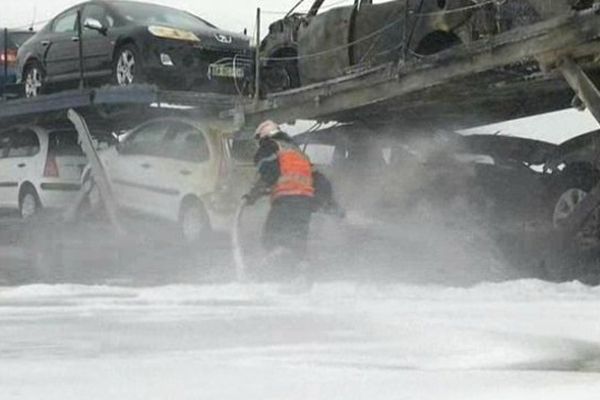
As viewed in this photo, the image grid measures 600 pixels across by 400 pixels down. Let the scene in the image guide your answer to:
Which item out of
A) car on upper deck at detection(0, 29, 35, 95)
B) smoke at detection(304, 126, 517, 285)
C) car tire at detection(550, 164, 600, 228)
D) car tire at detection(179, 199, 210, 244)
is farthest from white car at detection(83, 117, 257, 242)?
car on upper deck at detection(0, 29, 35, 95)

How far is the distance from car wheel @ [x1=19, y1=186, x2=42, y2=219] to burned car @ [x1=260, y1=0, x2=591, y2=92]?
4.16 m

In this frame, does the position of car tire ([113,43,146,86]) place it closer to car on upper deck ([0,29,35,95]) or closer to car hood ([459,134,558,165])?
car on upper deck ([0,29,35,95])

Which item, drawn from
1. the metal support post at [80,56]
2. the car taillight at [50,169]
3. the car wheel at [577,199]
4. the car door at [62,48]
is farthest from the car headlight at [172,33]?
the car wheel at [577,199]

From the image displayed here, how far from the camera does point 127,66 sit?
51.3 feet

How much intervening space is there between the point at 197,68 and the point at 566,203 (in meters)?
5.83

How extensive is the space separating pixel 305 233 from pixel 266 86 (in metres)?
4.40

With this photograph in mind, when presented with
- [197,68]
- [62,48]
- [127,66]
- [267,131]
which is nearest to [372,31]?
[267,131]

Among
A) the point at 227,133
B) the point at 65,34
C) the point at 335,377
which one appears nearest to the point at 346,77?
the point at 227,133

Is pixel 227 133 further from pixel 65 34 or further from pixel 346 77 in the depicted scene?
pixel 65 34

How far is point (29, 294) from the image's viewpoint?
403 inches

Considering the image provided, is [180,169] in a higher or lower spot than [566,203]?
higher

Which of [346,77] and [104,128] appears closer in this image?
[346,77]

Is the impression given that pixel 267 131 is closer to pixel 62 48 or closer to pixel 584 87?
pixel 584 87

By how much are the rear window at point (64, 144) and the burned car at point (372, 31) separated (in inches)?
140
